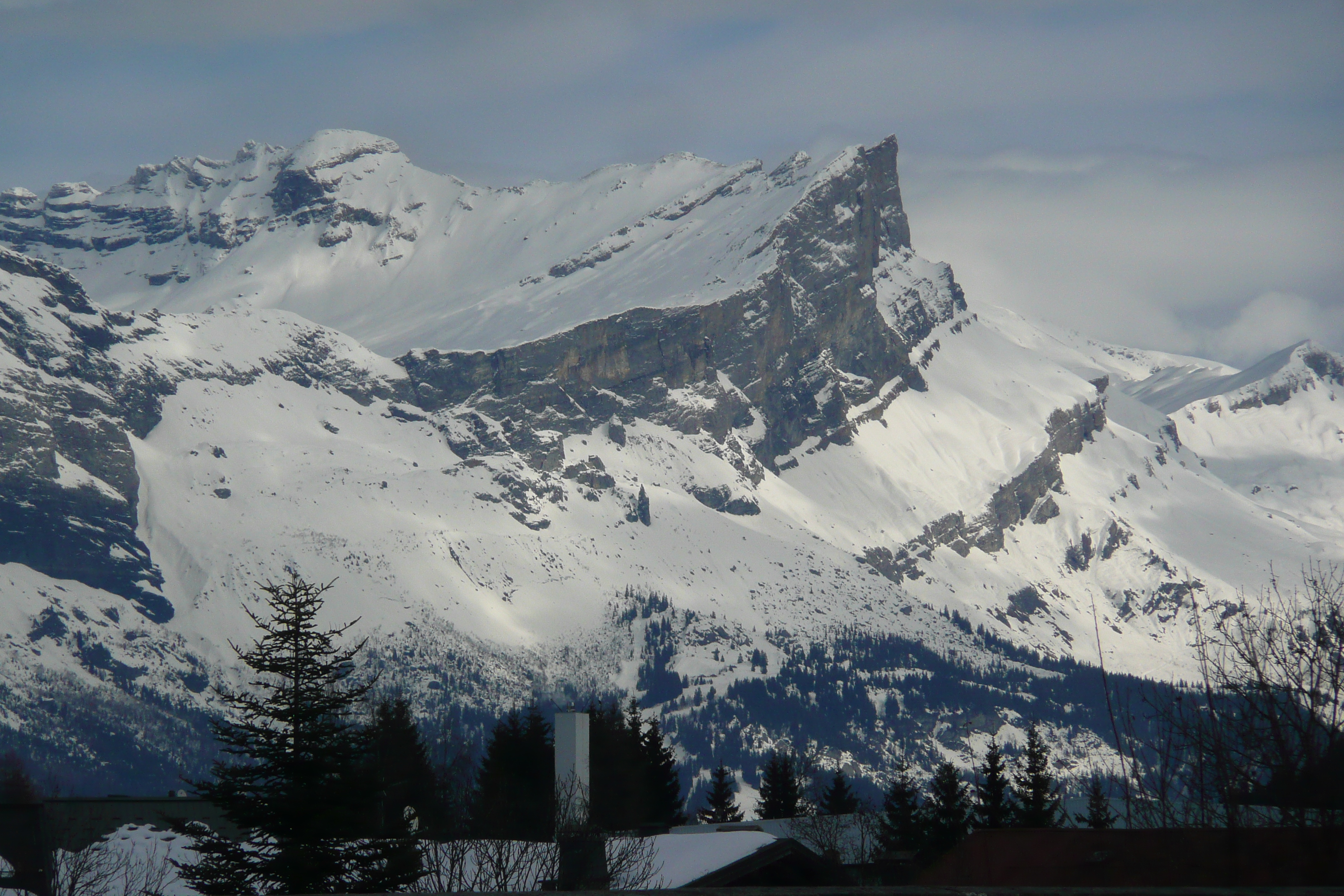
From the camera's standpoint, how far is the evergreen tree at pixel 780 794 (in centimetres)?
11125

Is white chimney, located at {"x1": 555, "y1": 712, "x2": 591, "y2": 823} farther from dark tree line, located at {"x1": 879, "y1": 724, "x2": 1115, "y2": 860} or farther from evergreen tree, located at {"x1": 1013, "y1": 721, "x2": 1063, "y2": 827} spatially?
dark tree line, located at {"x1": 879, "y1": 724, "x2": 1115, "y2": 860}

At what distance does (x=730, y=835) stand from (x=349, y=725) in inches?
556

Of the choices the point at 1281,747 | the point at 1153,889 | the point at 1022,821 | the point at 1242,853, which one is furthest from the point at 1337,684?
the point at 1022,821

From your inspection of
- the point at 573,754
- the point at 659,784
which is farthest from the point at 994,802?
the point at 573,754

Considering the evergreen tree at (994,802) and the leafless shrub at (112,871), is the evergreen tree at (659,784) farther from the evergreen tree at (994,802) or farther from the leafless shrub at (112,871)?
the leafless shrub at (112,871)

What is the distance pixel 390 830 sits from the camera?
1534 inches

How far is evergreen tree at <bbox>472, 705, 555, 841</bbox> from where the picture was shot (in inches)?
2126

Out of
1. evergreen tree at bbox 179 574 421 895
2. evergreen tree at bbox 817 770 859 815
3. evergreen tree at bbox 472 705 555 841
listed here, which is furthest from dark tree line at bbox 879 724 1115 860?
evergreen tree at bbox 179 574 421 895

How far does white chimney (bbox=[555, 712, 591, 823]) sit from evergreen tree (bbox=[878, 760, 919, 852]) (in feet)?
92.4

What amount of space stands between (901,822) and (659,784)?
49.0ft

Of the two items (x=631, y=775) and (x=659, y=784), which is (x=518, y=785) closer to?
(x=631, y=775)

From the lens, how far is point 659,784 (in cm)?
9594

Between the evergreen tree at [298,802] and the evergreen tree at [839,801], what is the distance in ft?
231

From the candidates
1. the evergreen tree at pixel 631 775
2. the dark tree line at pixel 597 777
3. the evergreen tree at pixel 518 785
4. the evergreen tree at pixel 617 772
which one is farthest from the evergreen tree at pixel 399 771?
the evergreen tree at pixel 617 772
